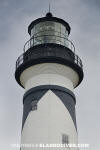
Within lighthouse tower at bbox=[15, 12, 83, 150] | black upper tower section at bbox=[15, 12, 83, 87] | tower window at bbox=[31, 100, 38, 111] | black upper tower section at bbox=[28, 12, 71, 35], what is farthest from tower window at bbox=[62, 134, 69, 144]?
black upper tower section at bbox=[28, 12, 71, 35]

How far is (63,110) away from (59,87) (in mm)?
1139

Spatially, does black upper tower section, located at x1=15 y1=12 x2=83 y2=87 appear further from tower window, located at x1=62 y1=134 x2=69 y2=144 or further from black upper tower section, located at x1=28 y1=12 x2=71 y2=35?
tower window, located at x1=62 y1=134 x2=69 y2=144

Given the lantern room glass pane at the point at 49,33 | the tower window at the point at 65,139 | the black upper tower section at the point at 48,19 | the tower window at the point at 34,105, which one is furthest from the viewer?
the black upper tower section at the point at 48,19

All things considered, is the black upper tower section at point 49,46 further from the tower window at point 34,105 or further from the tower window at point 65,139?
the tower window at point 65,139

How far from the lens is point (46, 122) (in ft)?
45.5

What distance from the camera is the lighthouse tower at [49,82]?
13.9 m

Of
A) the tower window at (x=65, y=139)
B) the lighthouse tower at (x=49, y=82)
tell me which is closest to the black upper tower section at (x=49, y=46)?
the lighthouse tower at (x=49, y=82)

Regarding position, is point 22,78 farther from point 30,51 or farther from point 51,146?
point 51,146

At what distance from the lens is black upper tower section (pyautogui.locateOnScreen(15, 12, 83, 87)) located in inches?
609

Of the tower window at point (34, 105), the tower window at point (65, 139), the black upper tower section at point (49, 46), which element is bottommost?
the tower window at point (65, 139)

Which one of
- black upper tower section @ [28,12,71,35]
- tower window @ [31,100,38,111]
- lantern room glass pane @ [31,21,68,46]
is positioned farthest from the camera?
black upper tower section @ [28,12,71,35]

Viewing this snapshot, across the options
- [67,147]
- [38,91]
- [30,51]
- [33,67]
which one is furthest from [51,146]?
[30,51]

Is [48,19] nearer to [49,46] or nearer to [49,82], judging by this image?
[49,46]

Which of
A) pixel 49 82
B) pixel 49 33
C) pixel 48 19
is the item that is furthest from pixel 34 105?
pixel 48 19
